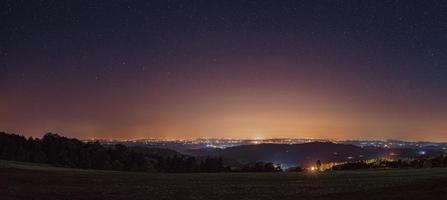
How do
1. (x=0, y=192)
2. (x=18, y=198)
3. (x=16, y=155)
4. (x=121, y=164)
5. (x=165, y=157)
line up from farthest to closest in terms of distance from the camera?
(x=165, y=157), (x=121, y=164), (x=16, y=155), (x=0, y=192), (x=18, y=198)

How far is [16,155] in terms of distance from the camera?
466 ft

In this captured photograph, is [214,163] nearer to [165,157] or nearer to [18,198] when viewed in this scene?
[165,157]

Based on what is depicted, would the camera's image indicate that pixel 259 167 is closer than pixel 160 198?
No

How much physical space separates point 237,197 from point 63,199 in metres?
11.7

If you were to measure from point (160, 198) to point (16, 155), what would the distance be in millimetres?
114748

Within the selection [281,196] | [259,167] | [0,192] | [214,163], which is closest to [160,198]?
[281,196]

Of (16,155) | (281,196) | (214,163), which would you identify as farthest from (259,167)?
(281,196)

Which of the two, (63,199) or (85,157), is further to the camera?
(85,157)

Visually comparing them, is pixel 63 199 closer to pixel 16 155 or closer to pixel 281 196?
pixel 281 196

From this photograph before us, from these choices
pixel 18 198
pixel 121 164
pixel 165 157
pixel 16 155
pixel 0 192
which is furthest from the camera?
pixel 165 157

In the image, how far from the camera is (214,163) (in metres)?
161

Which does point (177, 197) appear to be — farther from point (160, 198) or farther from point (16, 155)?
point (16, 155)

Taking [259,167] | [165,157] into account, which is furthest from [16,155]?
[259,167]

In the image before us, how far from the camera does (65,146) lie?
512 ft
